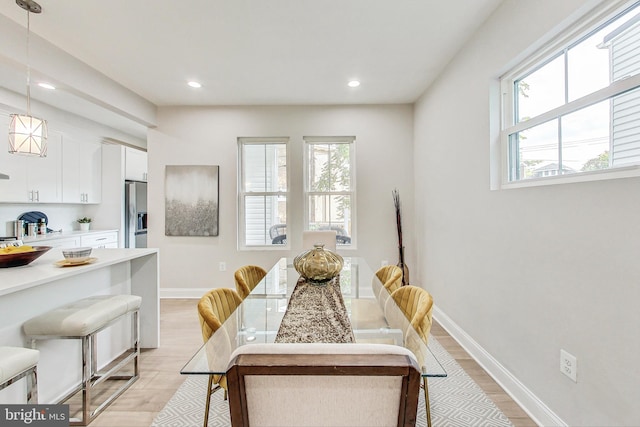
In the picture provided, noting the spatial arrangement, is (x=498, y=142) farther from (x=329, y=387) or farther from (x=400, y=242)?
(x=329, y=387)

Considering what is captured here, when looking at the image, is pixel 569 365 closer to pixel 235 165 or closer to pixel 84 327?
pixel 84 327

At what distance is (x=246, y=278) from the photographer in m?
2.24

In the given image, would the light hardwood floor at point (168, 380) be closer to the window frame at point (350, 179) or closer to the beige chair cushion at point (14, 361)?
the beige chair cushion at point (14, 361)

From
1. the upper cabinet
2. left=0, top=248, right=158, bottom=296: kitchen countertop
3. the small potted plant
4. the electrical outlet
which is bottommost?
the electrical outlet

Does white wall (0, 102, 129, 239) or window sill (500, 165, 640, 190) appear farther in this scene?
white wall (0, 102, 129, 239)

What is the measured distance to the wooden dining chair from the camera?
2.23 ft

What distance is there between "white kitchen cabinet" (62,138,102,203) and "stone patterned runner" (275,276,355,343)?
4.33 metres

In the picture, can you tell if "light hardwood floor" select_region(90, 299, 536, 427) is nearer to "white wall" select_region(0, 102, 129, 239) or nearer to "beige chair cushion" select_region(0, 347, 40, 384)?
"beige chair cushion" select_region(0, 347, 40, 384)

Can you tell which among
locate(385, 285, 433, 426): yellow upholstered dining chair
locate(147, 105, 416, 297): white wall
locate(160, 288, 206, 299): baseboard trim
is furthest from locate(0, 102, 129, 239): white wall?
locate(385, 285, 433, 426): yellow upholstered dining chair

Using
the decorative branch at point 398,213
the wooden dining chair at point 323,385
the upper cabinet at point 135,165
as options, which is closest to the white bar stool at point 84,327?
the wooden dining chair at point 323,385

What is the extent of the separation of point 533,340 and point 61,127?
6.06 meters

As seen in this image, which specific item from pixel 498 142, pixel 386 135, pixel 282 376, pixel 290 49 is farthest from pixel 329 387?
pixel 386 135

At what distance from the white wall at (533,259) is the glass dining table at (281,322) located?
0.74 meters

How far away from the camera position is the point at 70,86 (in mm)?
2734
